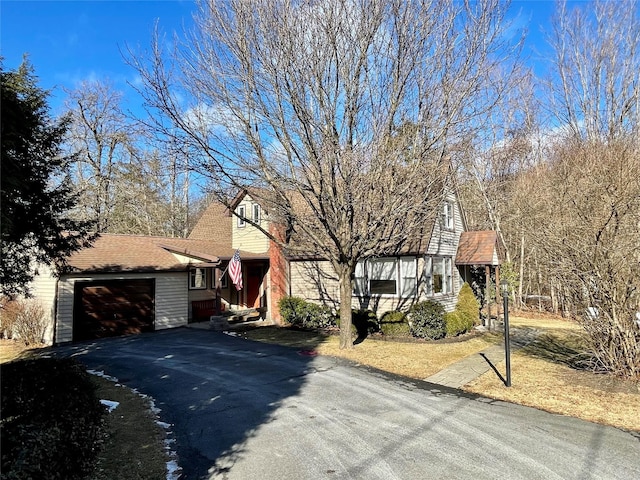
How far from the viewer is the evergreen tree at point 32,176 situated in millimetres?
5910

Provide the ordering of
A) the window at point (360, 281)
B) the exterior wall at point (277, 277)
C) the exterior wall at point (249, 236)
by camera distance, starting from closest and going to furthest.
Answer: the window at point (360, 281) < the exterior wall at point (277, 277) < the exterior wall at point (249, 236)

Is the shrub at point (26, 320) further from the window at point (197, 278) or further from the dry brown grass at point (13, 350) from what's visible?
the window at point (197, 278)

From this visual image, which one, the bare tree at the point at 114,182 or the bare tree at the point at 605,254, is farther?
the bare tree at the point at 114,182

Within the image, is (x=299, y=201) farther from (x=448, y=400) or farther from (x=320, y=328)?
(x=448, y=400)

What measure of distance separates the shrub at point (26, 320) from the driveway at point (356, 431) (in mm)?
5841

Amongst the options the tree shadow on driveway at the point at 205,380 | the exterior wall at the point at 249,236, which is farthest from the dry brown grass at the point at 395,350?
the exterior wall at the point at 249,236

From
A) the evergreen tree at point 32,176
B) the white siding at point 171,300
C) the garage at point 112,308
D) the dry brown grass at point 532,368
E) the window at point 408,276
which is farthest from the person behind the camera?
the white siding at point 171,300

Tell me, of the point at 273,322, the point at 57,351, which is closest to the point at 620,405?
the point at 273,322

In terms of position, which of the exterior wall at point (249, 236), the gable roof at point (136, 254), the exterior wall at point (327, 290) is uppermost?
the exterior wall at point (249, 236)

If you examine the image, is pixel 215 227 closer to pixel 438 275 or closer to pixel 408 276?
pixel 408 276

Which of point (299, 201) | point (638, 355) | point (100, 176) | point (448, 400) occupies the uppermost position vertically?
point (100, 176)

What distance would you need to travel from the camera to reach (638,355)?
7840 millimetres

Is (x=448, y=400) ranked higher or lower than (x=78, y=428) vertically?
lower

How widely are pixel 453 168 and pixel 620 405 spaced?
7.50 meters
